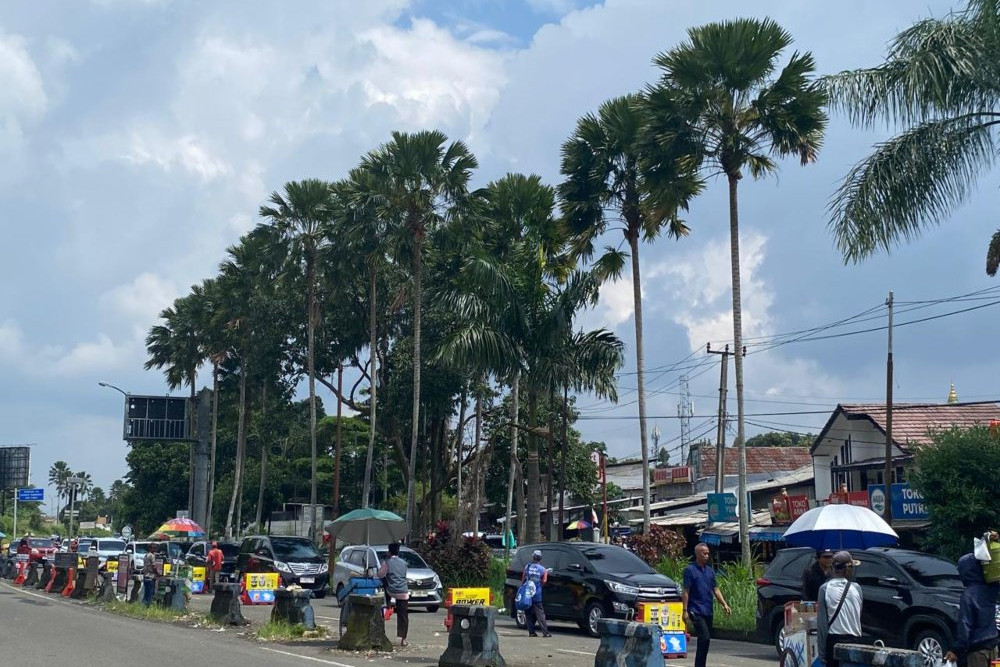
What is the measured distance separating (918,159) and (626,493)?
209 ft

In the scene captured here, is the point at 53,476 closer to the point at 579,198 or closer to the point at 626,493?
the point at 626,493

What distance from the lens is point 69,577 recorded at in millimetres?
32125

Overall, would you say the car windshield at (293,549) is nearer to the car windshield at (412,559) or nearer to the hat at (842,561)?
the car windshield at (412,559)

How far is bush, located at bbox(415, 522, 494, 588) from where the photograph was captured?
103ft

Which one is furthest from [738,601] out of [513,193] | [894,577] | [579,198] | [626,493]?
[626,493]

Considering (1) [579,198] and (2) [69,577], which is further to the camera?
(2) [69,577]

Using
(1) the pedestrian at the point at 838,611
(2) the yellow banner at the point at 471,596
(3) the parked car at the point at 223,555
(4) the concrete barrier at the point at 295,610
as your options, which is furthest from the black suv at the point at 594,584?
(3) the parked car at the point at 223,555

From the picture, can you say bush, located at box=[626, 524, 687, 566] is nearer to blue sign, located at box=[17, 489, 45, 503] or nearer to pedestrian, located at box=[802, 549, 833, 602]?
pedestrian, located at box=[802, 549, 833, 602]

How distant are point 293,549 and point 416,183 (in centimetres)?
1244

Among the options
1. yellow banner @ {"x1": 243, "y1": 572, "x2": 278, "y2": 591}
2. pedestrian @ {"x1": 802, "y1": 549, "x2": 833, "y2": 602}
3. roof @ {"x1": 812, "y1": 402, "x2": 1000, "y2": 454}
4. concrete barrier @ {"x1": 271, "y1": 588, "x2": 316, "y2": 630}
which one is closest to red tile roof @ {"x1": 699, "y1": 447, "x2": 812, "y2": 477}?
roof @ {"x1": 812, "y1": 402, "x2": 1000, "y2": 454}

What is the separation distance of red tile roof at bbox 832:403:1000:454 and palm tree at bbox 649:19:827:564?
622 inches

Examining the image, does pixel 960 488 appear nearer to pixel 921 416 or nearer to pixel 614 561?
pixel 614 561

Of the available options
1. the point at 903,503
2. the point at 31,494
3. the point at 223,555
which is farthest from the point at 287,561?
the point at 31,494

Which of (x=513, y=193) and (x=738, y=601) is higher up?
(x=513, y=193)
